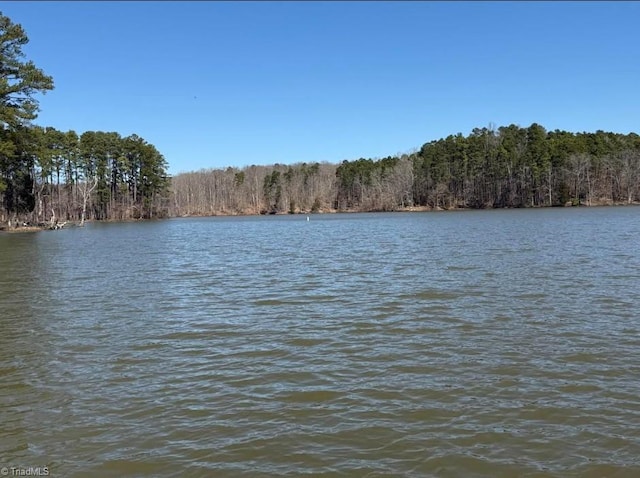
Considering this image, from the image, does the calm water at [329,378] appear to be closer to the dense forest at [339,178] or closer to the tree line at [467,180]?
the dense forest at [339,178]

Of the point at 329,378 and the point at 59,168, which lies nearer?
the point at 329,378

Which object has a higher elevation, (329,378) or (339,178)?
(339,178)

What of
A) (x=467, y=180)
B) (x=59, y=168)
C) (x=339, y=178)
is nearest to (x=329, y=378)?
(x=59, y=168)

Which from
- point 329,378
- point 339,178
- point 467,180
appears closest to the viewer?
point 329,378

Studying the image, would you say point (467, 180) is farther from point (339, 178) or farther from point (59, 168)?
point (59, 168)

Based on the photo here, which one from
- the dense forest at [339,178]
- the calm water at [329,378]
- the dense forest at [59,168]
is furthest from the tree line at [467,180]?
the calm water at [329,378]

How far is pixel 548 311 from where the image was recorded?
13.5m

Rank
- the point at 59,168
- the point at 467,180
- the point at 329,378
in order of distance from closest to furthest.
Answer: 1. the point at 329,378
2. the point at 59,168
3. the point at 467,180

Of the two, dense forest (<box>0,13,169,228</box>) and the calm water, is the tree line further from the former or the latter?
the calm water

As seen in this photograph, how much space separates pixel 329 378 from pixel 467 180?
132 m

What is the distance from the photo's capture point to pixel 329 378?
8.91 metres

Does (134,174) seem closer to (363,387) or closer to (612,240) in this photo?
(612,240)

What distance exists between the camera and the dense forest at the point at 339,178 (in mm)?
75812

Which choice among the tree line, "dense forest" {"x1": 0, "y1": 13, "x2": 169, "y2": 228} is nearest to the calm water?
"dense forest" {"x1": 0, "y1": 13, "x2": 169, "y2": 228}
